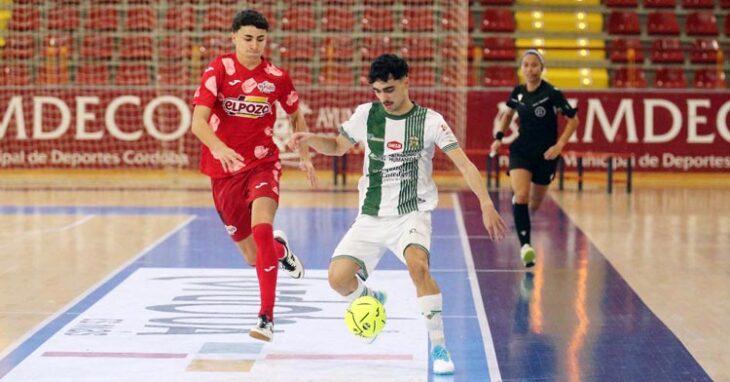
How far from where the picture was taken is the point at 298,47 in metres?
24.1

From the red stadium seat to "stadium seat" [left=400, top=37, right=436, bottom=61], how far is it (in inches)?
49.6

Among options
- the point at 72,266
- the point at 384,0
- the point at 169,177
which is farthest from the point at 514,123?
the point at 72,266

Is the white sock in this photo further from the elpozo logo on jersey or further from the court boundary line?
the court boundary line

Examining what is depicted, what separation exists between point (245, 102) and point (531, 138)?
426cm

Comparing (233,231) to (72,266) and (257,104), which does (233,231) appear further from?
(72,266)

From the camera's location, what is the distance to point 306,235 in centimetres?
1388

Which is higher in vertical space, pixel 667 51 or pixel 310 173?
pixel 667 51

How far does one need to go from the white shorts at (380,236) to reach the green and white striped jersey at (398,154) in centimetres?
5

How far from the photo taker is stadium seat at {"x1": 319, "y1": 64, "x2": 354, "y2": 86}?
78.5ft

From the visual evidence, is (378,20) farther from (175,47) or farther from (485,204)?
(485,204)

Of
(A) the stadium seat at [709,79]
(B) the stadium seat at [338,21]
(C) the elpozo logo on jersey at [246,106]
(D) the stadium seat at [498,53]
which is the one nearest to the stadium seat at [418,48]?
(B) the stadium seat at [338,21]

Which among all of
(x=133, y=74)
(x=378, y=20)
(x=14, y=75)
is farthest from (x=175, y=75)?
(x=378, y=20)

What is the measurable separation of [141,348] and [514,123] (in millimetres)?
14721

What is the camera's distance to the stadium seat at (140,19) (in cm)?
2386
